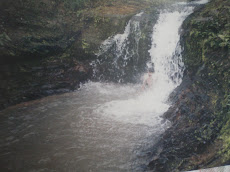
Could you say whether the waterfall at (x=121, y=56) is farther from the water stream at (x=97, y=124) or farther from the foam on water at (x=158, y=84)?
the foam on water at (x=158, y=84)

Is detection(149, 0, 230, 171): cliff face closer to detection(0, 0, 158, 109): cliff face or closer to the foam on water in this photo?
the foam on water

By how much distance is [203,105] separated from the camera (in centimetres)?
408

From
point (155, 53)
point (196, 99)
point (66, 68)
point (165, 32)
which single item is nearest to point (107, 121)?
point (196, 99)

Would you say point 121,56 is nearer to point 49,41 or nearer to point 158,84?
point 158,84

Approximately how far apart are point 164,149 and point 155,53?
5.32m

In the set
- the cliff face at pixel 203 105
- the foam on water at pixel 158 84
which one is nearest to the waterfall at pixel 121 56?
the foam on water at pixel 158 84

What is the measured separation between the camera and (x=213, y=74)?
4.17m

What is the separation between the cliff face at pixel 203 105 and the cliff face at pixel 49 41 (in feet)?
15.3

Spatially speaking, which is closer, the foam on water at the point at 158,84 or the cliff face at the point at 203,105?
the cliff face at the point at 203,105

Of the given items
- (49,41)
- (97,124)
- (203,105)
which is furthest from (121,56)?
(203,105)

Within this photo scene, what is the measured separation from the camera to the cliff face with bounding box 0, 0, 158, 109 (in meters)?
A: 6.41

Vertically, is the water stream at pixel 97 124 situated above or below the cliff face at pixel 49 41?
below

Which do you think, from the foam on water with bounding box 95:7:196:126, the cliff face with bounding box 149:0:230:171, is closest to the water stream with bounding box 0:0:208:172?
the foam on water with bounding box 95:7:196:126

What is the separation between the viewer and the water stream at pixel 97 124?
3879 millimetres
